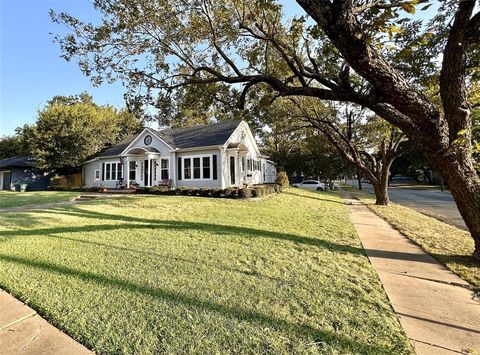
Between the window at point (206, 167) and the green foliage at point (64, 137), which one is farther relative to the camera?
the green foliage at point (64, 137)

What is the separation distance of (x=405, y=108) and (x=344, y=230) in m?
4.42

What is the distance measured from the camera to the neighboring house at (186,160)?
62.4 ft

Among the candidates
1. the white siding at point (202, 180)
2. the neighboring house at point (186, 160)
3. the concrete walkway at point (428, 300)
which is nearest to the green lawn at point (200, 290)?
the concrete walkway at point (428, 300)

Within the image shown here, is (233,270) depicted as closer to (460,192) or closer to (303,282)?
(303,282)

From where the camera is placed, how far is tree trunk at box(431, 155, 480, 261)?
502cm

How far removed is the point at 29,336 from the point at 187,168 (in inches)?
701

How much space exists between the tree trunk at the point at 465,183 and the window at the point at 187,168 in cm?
1666

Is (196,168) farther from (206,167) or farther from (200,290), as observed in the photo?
(200,290)

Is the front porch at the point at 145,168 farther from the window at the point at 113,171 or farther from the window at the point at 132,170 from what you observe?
the window at the point at 113,171

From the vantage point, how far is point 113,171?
2395cm

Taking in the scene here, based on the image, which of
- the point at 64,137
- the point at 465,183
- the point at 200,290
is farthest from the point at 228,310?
the point at 64,137

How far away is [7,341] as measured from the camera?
2.51 meters

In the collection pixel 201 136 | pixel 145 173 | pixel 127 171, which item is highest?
pixel 201 136

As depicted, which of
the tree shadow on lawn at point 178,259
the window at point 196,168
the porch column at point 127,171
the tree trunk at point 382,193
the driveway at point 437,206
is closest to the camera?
the tree shadow on lawn at point 178,259
